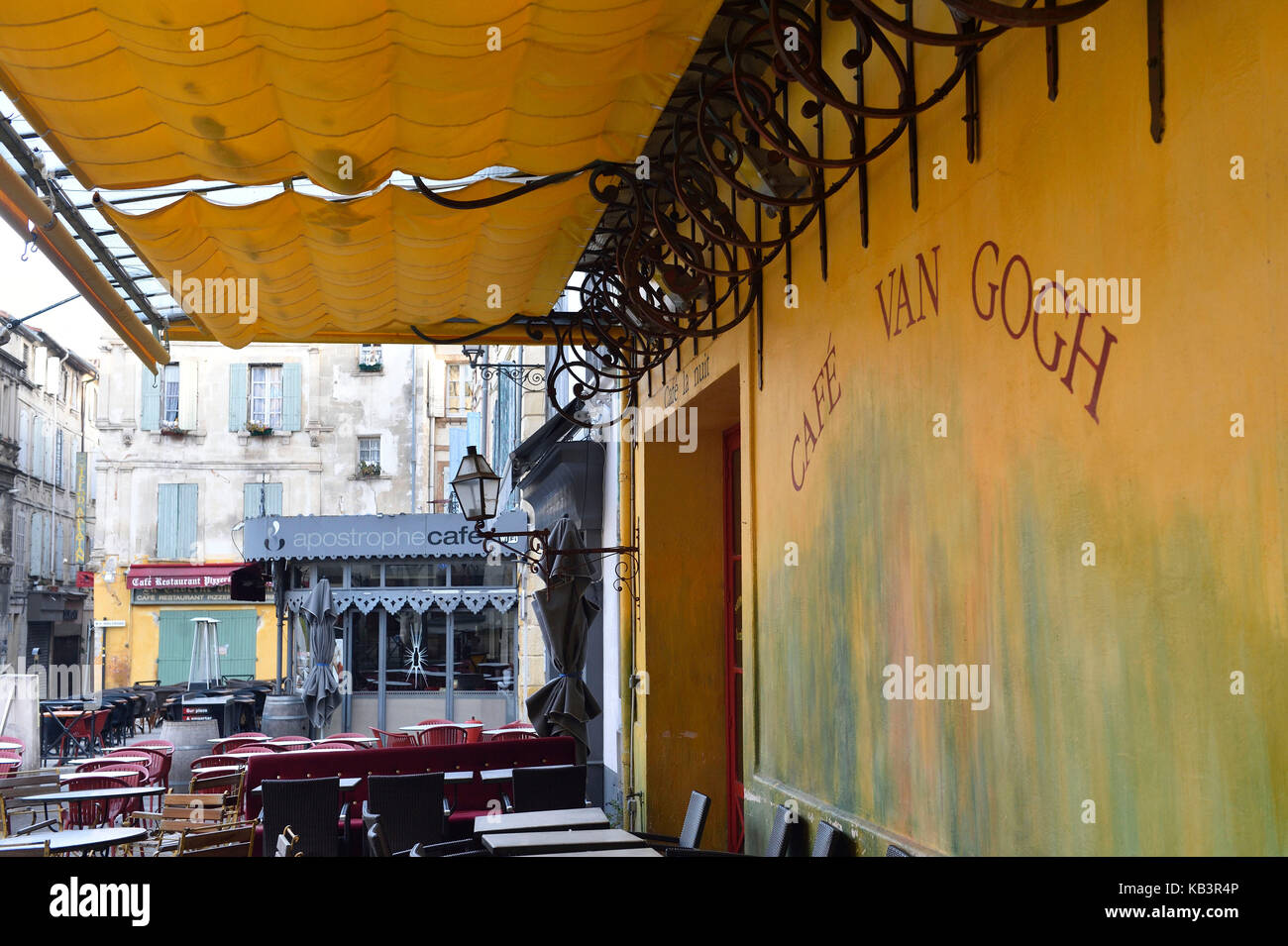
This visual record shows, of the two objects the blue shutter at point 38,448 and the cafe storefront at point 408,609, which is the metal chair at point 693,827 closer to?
the cafe storefront at point 408,609

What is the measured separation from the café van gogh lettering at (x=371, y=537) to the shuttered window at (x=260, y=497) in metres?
13.2

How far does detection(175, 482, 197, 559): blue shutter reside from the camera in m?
31.3

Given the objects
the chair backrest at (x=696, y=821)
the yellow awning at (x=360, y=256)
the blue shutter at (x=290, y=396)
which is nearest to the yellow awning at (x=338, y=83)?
the yellow awning at (x=360, y=256)

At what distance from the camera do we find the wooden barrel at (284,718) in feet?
56.2

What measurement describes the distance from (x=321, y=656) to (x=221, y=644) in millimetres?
14403

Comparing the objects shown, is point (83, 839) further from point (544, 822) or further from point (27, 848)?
point (544, 822)

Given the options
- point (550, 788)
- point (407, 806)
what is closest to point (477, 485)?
point (550, 788)

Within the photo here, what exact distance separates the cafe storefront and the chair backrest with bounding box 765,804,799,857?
14.1 metres

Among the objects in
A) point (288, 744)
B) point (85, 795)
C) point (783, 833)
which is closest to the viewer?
point (783, 833)

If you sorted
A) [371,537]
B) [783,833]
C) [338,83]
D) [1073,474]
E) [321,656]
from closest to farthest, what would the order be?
[1073,474] → [338,83] → [783,833] → [321,656] → [371,537]

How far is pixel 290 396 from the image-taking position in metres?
32.1

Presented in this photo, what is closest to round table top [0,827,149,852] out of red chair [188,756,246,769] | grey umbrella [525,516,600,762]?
red chair [188,756,246,769]
